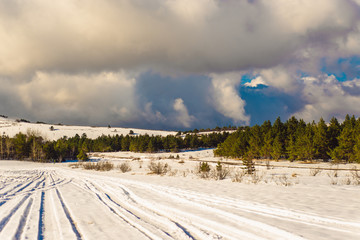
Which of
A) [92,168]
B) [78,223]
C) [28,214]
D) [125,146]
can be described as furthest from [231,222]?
[125,146]

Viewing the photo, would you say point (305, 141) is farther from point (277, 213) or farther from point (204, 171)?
point (277, 213)

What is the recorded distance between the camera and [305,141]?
4394 centimetres

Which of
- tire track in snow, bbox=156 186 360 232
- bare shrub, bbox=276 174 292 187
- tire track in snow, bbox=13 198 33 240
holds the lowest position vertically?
bare shrub, bbox=276 174 292 187

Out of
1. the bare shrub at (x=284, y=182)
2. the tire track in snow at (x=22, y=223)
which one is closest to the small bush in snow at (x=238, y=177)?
the bare shrub at (x=284, y=182)

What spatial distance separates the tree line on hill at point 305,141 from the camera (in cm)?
3972

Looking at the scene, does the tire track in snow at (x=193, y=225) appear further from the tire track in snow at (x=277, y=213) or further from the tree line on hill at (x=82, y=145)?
the tree line on hill at (x=82, y=145)

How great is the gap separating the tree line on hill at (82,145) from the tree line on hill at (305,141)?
45.8 m

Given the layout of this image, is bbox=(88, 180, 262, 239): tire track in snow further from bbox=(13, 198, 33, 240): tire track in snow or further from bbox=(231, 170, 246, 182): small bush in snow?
bbox=(231, 170, 246, 182): small bush in snow

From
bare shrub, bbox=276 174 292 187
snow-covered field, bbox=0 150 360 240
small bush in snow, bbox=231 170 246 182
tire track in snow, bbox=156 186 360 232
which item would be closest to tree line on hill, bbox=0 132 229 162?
small bush in snow, bbox=231 170 246 182

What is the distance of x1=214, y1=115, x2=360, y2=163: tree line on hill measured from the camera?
3972 centimetres

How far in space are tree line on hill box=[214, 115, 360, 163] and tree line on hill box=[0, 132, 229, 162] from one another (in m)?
45.8

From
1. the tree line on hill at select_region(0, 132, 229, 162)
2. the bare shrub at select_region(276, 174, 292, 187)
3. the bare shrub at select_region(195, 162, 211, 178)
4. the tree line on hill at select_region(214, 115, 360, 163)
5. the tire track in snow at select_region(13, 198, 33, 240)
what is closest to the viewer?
the tire track in snow at select_region(13, 198, 33, 240)

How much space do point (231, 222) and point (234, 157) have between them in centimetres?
6089

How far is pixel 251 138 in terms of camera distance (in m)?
57.8
